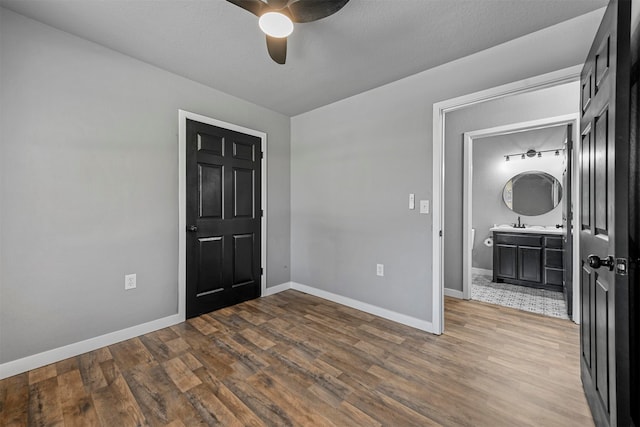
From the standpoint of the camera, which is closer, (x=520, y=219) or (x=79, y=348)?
(x=79, y=348)

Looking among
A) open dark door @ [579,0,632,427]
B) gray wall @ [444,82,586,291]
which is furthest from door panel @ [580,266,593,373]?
gray wall @ [444,82,586,291]

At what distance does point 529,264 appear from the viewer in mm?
3842

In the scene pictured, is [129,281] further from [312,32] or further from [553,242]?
[553,242]

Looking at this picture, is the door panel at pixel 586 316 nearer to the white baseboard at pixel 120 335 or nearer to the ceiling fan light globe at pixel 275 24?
the white baseboard at pixel 120 335

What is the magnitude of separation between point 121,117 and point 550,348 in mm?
4005

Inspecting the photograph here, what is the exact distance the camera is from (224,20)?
190 cm

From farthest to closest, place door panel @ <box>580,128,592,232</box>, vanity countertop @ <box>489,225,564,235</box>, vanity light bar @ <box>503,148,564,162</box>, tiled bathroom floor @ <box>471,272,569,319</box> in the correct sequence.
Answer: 1. vanity light bar @ <box>503,148,564,162</box>
2. vanity countertop @ <box>489,225,564,235</box>
3. tiled bathroom floor @ <box>471,272,569,319</box>
4. door panel @ <box>580,128,592,232</box>

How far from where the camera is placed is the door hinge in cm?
107

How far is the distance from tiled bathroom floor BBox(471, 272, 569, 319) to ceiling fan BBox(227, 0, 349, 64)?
3480 mm

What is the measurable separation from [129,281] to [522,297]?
4.38 m

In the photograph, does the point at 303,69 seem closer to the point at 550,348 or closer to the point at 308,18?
the point at 308,18

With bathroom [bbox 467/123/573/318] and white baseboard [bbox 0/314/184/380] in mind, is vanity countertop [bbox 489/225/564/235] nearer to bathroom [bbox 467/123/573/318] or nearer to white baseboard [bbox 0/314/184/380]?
bathroom [bbox 467/123/573/318]

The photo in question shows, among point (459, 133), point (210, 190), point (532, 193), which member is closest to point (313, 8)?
point (210, 190)

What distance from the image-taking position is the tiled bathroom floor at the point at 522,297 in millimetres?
3084
